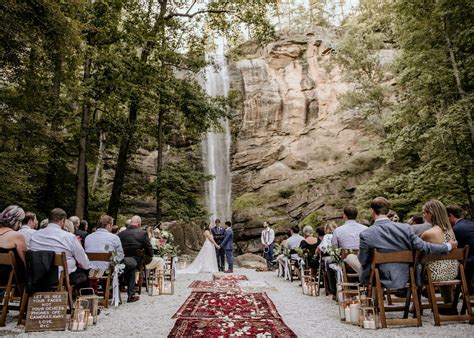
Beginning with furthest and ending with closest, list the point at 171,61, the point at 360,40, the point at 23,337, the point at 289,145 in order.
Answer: the point at 289,145, the point at 360,40, the point at 171,61, the point at 23,337

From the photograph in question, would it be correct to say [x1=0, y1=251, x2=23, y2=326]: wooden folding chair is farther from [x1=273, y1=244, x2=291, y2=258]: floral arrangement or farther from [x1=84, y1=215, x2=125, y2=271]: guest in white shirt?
[x1=273, y1=244, x2=291, y2=258]: floral arrangement

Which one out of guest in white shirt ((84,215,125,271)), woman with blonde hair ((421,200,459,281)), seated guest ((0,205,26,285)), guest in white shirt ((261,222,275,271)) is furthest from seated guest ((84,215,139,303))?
guest in white shirt ((261,222,275,271))

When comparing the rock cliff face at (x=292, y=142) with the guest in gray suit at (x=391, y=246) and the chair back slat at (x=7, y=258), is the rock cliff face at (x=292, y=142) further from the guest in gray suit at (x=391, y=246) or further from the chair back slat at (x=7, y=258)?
the chair back slat at (x=7, y=258)

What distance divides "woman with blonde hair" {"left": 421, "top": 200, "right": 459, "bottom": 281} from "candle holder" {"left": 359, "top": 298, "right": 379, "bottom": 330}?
3.23ft

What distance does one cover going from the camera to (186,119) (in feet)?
52.3

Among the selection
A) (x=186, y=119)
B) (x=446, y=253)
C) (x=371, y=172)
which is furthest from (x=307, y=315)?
(x=371, y=172)

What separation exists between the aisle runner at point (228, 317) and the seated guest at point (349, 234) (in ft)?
5.50

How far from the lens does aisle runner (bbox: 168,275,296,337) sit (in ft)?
13.5

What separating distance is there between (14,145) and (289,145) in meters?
20.5

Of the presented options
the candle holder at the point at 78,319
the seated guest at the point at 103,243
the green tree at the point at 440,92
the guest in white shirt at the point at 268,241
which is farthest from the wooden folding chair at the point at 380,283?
the guest in white shirt at the point at 268,241

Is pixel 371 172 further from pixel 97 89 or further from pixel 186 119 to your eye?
pixel 97 89

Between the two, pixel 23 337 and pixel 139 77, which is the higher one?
pixel 139 77

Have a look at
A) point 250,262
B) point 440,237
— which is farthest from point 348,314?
point 250,262

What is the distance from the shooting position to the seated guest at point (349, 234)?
243 inches
